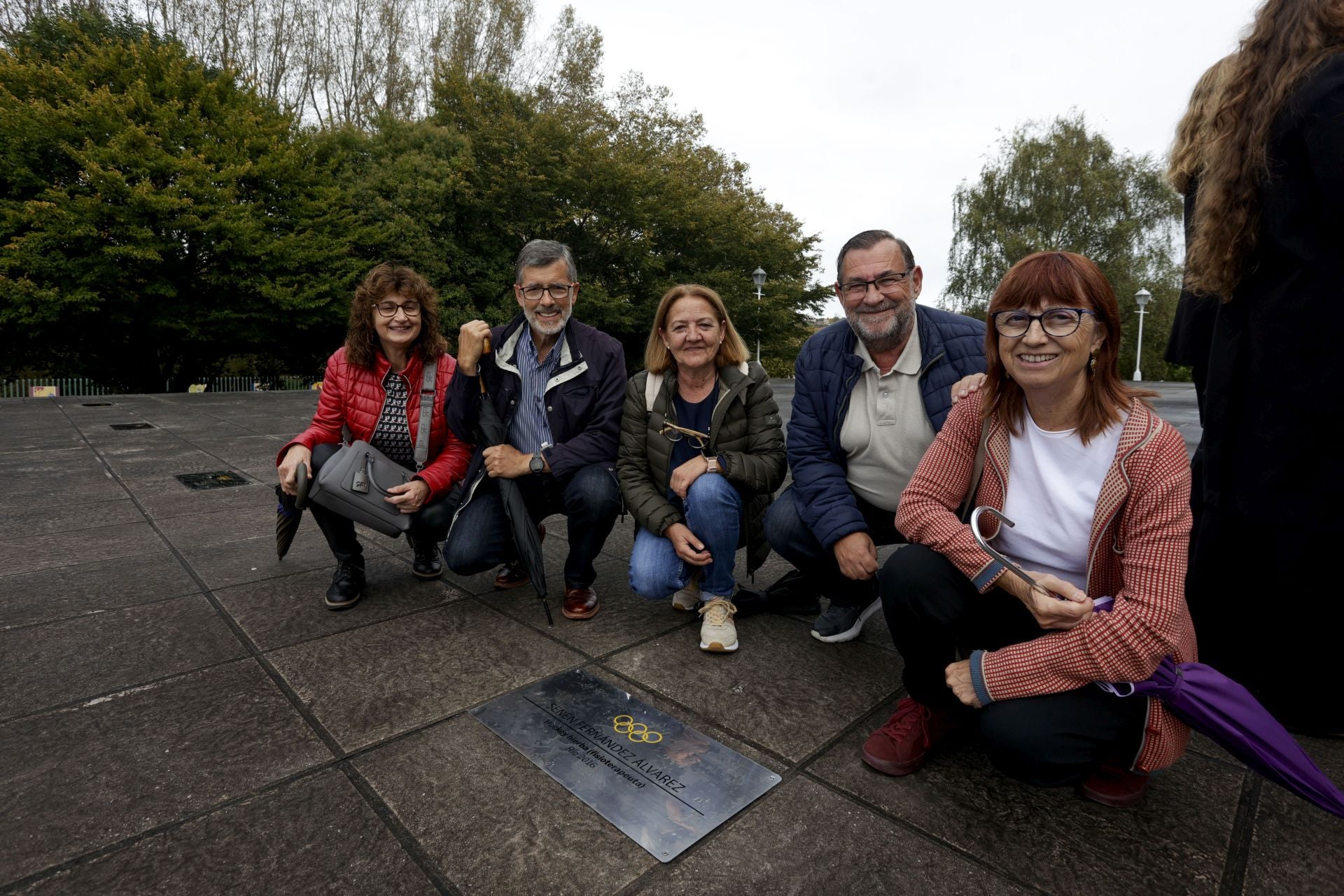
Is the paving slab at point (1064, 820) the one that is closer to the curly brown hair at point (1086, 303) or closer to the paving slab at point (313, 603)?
the curly brown hair at point (1086, 303)

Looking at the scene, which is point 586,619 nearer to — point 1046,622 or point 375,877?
point 375,877

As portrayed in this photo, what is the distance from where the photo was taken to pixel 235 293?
17.6 meters

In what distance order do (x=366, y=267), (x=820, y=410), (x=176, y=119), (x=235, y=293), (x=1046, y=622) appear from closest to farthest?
1. (x=1046, y=622)
2. (x=820, y=410)
3. (x=176, y=119)
4. (x=235, y=293)
5. (x=366, y=267)

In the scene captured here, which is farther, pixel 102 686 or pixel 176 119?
pixel 176 119

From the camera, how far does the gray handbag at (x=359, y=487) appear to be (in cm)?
315

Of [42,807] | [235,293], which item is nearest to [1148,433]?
[42,807]

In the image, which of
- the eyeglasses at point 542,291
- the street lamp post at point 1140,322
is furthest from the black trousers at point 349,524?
the street lamp post at point 1140,322

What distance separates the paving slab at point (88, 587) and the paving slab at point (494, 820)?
6.59 feet

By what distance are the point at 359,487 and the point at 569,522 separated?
3.02 ft

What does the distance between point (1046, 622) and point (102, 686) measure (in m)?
2.98

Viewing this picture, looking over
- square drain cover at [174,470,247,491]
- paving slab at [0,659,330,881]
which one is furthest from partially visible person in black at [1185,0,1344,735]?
square drain cover at [174,470,247,491]

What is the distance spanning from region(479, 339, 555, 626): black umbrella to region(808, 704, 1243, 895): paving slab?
4.58 feet

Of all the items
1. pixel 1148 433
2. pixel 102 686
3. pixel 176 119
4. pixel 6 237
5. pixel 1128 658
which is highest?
pixel 176 119

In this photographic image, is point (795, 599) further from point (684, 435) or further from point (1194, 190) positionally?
point (1194, 190)
